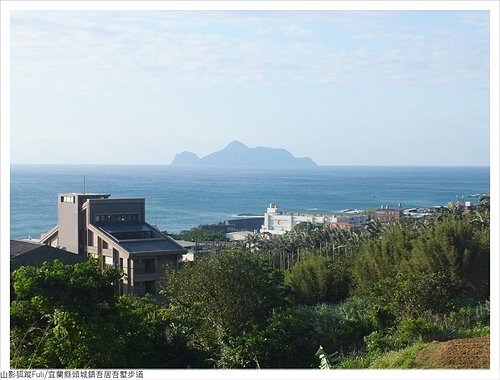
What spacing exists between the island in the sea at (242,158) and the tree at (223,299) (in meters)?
108

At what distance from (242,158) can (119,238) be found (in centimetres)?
10377

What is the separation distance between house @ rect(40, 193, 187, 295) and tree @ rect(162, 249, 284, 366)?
7.11 m

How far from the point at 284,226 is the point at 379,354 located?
3401 cm

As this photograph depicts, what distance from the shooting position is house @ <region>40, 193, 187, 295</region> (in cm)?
1330

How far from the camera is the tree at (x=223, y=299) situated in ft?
18.5

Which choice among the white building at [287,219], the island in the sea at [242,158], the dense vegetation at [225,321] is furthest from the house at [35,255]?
the island in the sea at [242,158]

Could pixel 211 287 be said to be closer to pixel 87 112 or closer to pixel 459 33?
pixel 459 33

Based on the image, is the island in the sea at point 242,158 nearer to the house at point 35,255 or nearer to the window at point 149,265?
the window at point 149,265

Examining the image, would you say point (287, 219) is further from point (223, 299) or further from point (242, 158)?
point (242, 158)

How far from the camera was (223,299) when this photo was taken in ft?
18.9

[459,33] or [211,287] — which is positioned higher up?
[459,33]

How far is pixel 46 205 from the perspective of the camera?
1639 inches

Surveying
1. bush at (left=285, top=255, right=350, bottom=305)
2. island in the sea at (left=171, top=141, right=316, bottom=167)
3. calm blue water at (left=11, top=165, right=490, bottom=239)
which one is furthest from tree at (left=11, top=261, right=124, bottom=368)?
island in the sea at (left=171, top=141, right=316, bottom=167)

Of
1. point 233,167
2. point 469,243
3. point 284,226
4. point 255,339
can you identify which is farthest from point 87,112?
point 233,167
